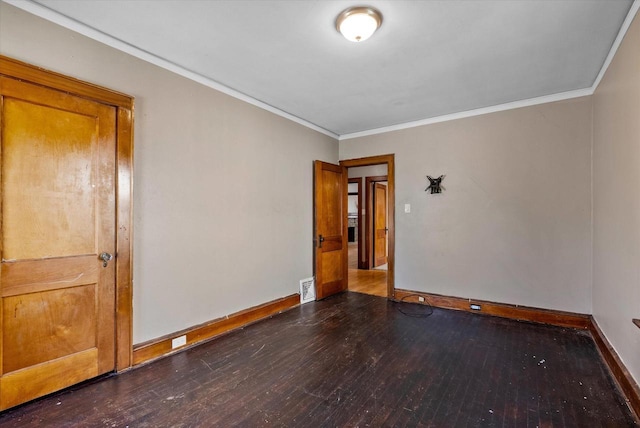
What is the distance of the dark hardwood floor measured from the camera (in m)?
1.85

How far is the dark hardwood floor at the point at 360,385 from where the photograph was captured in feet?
6.06

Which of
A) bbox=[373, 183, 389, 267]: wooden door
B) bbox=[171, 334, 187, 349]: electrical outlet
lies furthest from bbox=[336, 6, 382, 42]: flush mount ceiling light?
bbox=[373, 183, 389, 267]: wooden door

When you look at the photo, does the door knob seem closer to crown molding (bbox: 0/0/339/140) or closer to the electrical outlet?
the electrical outlet

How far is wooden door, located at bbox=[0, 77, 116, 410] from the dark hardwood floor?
0.24 metres

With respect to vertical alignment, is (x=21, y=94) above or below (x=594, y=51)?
below

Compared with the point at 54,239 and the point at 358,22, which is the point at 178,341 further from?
the point at 358,22

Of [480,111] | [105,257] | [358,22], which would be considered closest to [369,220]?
[480,111]

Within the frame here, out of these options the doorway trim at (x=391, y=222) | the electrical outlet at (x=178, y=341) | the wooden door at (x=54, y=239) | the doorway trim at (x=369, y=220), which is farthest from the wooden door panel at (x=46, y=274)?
the doorway trim at (x=369, y=220)

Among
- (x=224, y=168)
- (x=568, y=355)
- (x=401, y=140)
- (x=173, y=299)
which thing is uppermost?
(x=401, y=140)

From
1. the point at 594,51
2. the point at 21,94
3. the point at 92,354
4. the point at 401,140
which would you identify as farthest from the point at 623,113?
the point at 92,354

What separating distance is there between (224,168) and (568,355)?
3768 mm

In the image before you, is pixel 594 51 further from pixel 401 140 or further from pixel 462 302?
pixel 462 302

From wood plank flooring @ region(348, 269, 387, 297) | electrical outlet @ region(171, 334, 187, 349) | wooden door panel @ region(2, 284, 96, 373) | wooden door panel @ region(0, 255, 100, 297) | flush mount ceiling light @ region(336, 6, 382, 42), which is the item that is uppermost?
flush mount ceiling light @ region(336, 6, 382, 42)

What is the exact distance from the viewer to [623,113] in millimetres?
2250
